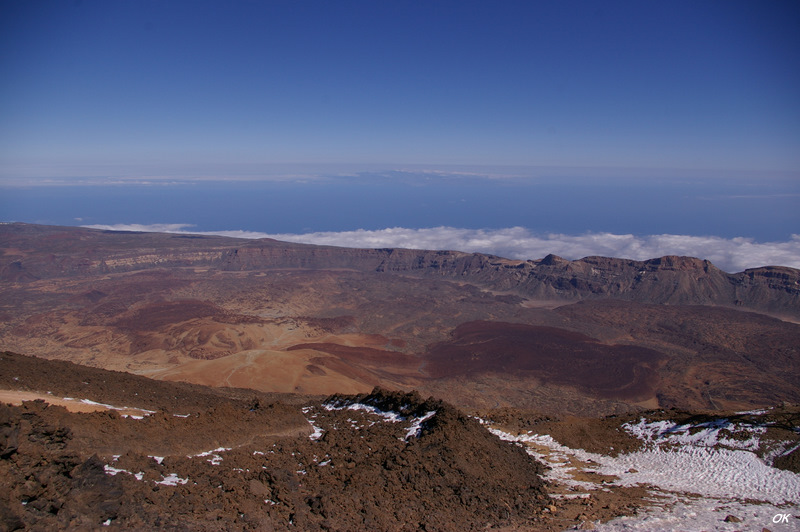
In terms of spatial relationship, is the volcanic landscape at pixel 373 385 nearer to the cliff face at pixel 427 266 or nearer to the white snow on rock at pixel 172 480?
the white snow on rock at pixel 172 480

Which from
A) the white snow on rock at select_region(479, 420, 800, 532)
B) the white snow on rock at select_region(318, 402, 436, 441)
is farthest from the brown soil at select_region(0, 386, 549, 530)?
the white snow on rock at select_region(479, 420, 800, 532)

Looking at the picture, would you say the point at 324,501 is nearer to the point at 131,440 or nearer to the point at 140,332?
the point at 131,440

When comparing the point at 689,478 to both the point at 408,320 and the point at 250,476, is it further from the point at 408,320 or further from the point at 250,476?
the point at 408,320

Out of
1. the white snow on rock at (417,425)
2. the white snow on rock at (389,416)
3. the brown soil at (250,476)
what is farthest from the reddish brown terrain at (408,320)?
the brown soil at (250,476)

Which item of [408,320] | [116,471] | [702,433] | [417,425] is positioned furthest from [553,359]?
[116,471]

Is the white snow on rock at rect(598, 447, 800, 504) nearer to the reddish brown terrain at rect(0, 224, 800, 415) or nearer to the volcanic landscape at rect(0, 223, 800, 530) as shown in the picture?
the volcanic landscape at rect(0, 223, 800, 530)

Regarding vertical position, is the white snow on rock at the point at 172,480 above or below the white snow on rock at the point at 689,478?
above
